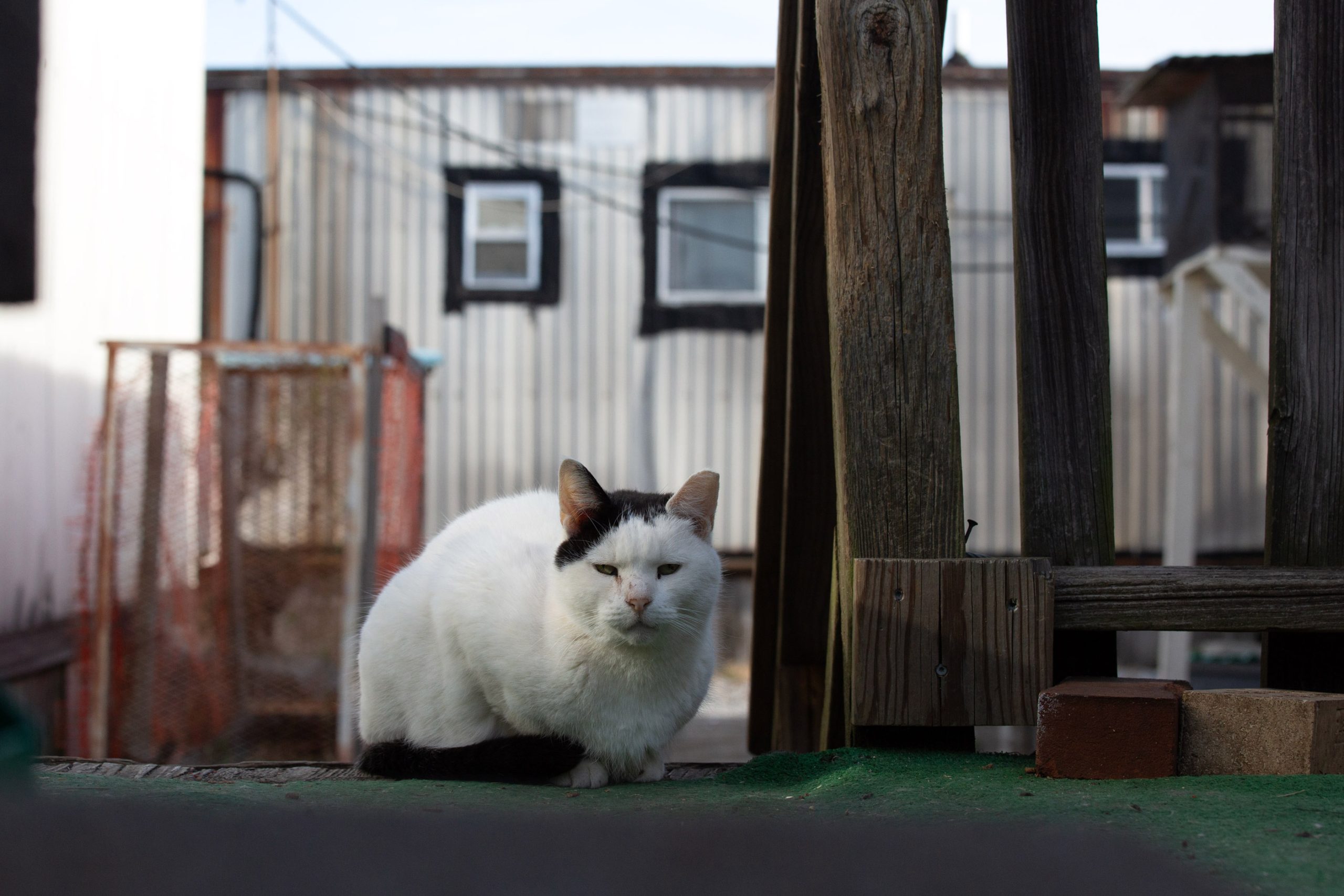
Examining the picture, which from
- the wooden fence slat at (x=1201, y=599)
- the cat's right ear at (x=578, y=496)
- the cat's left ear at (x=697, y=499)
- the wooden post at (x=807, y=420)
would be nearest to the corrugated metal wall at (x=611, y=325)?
the wooden post at (x=807, y=420)

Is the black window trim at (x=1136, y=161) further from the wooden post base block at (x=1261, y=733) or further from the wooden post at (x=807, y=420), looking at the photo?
the wooden post base block at (x=1261, y=733)

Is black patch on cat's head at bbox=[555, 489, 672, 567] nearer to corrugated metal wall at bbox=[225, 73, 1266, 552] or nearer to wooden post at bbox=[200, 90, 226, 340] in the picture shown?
corrugated metal wall at bbox=[225, 73, 1266, 552]

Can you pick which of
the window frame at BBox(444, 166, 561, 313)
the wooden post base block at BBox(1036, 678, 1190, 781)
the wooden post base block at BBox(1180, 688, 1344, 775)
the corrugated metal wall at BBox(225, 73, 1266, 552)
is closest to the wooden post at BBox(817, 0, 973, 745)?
the wooden post base block at BBox(1036, 678, 1190, 781)

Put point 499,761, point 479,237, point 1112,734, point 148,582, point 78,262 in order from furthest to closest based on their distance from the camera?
point 479,237 → point 78,262 → point 148,582 → point 499,761 → point 1112,734

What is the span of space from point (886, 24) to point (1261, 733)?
4.40 ft

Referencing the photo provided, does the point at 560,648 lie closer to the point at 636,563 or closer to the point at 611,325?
the point at 636,563

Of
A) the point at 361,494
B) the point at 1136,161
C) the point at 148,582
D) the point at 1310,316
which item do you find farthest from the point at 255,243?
the point at 1310,316

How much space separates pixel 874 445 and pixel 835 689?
23.2 inches

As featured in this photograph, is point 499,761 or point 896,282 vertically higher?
point 896,282

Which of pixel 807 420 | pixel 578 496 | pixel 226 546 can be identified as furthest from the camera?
pixel 226 546

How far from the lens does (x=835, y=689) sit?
84.7 inches

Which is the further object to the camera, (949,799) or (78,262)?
(78,262)

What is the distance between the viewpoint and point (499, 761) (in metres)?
1.97

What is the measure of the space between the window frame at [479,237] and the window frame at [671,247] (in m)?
0.98
